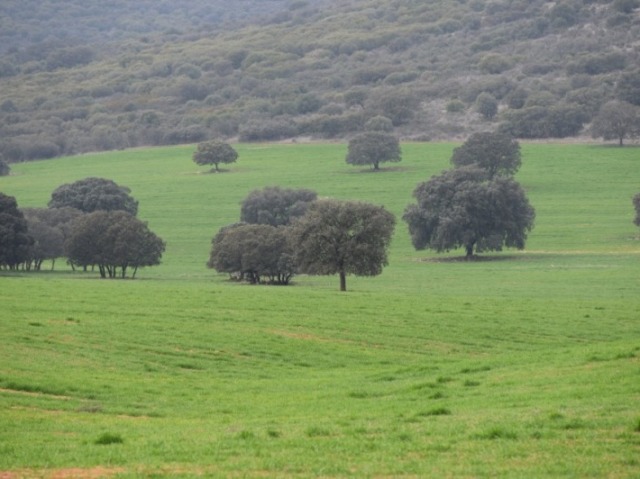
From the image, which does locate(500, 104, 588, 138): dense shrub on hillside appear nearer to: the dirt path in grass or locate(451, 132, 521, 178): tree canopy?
locate(451, 132, 521, 178): tree canopy

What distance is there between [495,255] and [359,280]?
22.4 meters

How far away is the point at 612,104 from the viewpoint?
158875 millimetres

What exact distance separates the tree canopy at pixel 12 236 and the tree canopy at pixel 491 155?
58500 mm

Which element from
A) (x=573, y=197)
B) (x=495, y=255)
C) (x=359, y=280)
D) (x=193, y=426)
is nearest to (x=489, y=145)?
(x=573, y=197)

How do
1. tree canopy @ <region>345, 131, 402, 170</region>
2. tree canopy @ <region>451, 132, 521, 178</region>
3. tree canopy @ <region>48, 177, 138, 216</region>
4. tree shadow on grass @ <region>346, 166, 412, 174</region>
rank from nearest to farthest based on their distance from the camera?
tree canopy @ <region>48, 177, 138, 216</region> → tree canopy @ <region>451, 132, 521, 178</region> → tree canopy @ <region>345, 131, 402, 170</region> → tree shadow on grass @ <region>346, 166, 412, 174</region>

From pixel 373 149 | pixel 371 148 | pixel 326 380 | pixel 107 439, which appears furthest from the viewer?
pixel 373 149

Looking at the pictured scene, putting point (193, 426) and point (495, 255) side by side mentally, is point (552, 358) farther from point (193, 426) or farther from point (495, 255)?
point (495, 255)

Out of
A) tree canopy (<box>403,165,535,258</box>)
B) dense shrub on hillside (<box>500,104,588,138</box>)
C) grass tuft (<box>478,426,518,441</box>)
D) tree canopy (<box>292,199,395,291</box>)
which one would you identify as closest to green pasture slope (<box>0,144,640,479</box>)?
grass tuft (<box>478,426,518,441</box>)

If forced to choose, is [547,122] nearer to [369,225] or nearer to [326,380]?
[369,225]

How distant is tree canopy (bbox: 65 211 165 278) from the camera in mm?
83500

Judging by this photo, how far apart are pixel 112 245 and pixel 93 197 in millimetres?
29963

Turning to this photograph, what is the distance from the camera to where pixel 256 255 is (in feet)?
262

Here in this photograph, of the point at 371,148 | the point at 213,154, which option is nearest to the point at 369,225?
the point at 371,148

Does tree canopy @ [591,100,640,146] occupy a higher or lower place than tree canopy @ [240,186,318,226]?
higher
